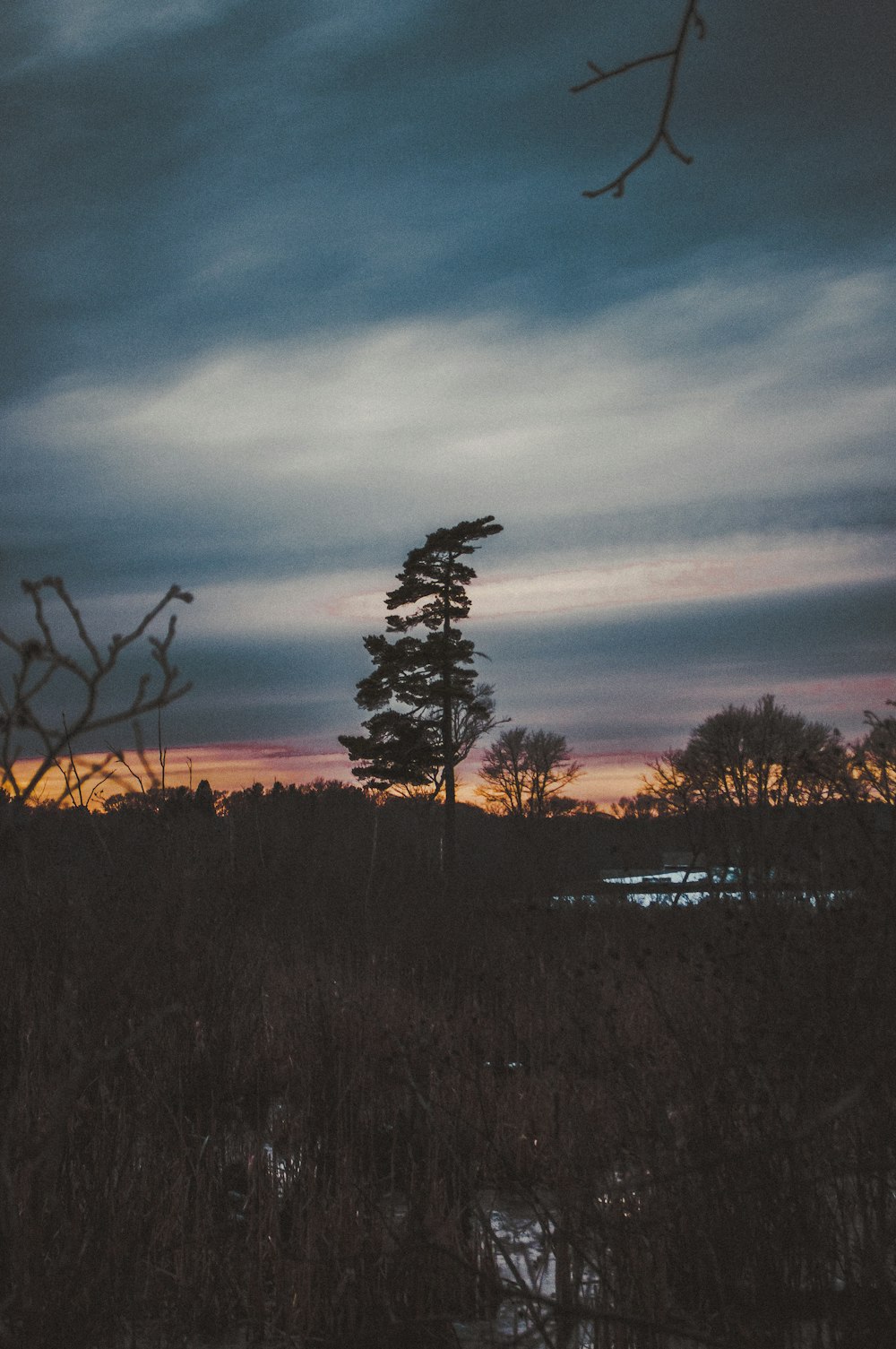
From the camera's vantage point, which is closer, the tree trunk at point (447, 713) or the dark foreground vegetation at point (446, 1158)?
the dark foreground vegetation at point (446, 1158)

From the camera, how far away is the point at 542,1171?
4.85 metres

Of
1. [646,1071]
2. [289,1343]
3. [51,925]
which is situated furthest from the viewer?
[51,925]

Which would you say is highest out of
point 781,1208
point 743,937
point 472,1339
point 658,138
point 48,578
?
point 658,138

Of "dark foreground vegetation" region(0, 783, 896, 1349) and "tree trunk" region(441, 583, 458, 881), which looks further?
"tree trunk" region(441, 583, 458, 881)

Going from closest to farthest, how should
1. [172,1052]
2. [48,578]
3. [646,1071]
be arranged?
[48,578], [646,1071], [172,1052]

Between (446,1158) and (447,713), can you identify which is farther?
(447,713)

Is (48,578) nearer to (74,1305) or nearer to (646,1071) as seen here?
(74,1305)

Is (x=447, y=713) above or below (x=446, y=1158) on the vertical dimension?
above

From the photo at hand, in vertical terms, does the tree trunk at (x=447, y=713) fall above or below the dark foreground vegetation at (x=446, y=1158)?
above

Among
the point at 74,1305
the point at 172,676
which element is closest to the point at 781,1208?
the point at 74,1305

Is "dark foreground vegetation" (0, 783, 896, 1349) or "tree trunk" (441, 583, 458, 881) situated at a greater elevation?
"tree trunk" (441, 583, 458, 881)

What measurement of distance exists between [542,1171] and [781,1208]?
1.62 m

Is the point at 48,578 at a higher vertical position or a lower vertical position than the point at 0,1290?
higher

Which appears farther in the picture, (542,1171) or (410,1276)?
(542,1171)
